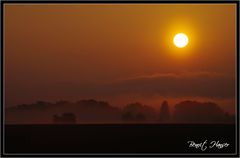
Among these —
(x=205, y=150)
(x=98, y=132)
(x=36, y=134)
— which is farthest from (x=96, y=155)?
(x=36, y=134)

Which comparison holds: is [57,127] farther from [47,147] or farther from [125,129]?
[125,129]

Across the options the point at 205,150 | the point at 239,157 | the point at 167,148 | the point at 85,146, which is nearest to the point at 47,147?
the point at 85,146

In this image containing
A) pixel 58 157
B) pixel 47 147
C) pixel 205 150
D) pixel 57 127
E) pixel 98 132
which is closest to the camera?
pixel 58 157

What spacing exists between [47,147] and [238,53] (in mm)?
8482

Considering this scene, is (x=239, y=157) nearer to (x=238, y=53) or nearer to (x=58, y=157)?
(x=238, y=53)

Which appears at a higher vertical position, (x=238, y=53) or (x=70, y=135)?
(x=238, y=53)

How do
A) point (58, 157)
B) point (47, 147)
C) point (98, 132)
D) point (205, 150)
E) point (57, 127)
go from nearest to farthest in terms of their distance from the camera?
point (58, 157) → point (205, 150) → point (47, 147) → point (57, 127) → point (98, 132)

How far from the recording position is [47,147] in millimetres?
17250

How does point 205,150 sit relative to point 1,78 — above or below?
below

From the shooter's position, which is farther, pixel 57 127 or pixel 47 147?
pixel 57 127

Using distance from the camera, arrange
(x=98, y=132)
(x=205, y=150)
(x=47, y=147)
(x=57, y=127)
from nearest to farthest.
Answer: (x=205, y=150), (x=47, y=147), (x=57, y=127), (x=98, y=132)

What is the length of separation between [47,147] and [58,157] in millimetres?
5349

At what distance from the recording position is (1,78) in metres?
12.5
